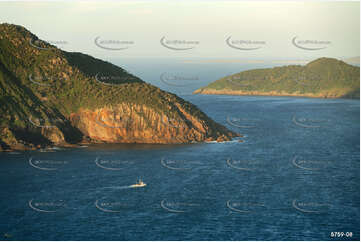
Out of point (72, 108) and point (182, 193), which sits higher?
point (72, 108)

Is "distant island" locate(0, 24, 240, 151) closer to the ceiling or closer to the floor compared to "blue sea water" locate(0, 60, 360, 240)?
closer to the ceiling

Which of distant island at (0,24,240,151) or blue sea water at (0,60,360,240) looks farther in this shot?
distant island at (0,24,240,151)

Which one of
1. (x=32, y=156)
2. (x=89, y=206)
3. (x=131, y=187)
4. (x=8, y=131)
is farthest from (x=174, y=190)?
(x=8, y=131)

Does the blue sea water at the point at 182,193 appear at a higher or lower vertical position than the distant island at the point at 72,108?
lower

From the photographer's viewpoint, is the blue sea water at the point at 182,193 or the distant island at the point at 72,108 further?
the distant island at the point at 72,108

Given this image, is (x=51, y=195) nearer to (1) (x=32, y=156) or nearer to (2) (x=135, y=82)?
(1) (x=32, y=156)
